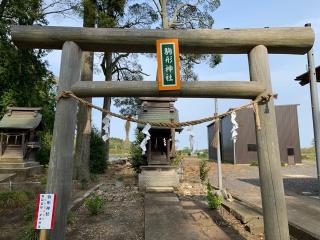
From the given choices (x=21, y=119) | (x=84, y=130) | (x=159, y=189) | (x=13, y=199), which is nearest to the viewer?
(x=13, y=199)

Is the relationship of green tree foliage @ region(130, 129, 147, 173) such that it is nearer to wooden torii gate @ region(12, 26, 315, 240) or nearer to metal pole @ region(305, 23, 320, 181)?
metal pole @ region(305, 23, 320, 181)

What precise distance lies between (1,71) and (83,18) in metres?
7.97

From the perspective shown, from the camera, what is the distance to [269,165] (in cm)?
436

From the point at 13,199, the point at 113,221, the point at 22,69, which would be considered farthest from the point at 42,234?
the point at 22,69

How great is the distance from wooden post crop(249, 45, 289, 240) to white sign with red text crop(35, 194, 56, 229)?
3012 millimetres

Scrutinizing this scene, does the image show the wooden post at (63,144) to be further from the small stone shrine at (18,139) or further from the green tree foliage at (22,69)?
the green tree foliage at (22,69)

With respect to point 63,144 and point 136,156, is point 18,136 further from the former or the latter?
point 63,144

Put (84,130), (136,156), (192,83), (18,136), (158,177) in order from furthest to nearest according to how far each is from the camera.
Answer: (18,136)
(136,156)
(84,130)
(158,177)
(192,83)

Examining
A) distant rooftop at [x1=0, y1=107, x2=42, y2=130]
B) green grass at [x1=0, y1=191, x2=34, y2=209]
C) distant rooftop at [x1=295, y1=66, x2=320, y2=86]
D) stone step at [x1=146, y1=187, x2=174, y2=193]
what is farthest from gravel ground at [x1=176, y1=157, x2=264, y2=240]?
distant rooftop at [x1=0, y1=107, x2=42, y2=130]

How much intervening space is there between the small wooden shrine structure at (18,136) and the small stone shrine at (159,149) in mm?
7037

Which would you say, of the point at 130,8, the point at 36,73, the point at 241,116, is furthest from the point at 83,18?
the point at 241,116

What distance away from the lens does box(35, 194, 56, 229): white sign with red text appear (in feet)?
12.5

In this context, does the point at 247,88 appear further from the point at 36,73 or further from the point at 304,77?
the point at 36,73

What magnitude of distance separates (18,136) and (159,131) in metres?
8.71
